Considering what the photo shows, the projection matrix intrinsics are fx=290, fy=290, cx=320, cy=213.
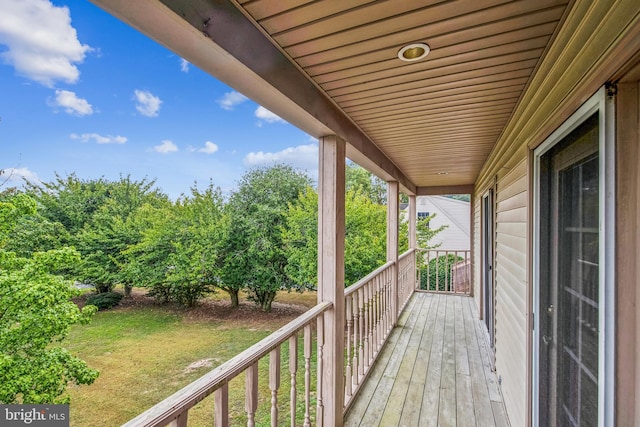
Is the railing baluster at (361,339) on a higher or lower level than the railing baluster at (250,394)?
lower

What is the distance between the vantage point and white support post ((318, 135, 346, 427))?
2.10 m

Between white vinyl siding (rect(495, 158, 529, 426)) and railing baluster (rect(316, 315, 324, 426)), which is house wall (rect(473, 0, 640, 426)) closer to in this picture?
white vinyl siding (rect(495, 158, 529, 426))

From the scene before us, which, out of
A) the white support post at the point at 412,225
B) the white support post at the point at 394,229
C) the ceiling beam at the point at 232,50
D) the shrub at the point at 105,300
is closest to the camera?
the ceiling beam at the point at 232,50

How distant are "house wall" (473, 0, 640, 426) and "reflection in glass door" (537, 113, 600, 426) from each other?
14 cm

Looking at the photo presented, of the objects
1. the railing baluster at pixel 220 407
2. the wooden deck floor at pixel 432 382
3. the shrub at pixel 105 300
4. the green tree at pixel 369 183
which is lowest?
the wooden deck floor at pixel 432 382

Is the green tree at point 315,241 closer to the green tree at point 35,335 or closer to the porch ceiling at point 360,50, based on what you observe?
the porch ceiling at point 360,50

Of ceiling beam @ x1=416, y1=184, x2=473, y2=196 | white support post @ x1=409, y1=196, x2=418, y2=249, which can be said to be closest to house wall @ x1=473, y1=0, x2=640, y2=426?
ceiling beam @ x1=416, y1=184, x2=473, y2=196

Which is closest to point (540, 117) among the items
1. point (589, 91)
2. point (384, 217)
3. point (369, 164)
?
point (589, 91)

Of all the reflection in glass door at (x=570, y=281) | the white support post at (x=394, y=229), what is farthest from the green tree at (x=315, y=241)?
the reflection in glass door at (x=570, y=281)

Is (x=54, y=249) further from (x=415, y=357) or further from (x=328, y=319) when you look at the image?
(x=415, y=357)

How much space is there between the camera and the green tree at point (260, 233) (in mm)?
5277

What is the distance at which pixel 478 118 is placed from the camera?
235 cm

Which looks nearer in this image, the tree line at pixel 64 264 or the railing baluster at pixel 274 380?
the tree line at pixel 64 264

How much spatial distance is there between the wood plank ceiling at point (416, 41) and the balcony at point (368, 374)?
1413 millimetres
